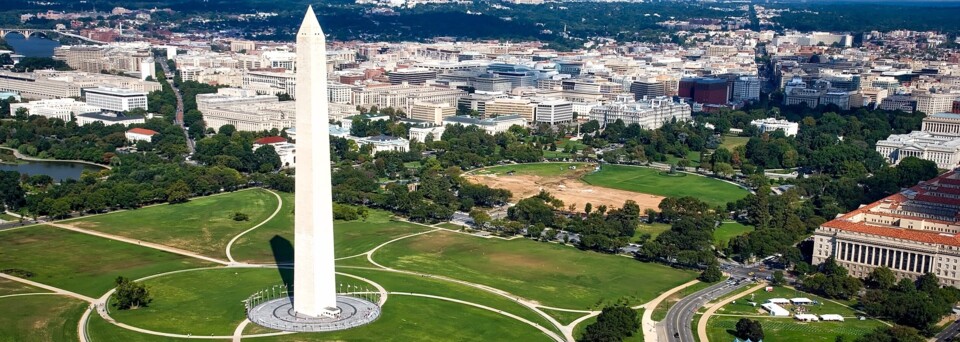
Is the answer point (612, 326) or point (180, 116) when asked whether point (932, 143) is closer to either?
point (612, 326)

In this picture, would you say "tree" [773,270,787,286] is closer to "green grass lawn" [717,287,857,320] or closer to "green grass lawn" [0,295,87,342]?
"green grass lawn" [717,287,857,320]

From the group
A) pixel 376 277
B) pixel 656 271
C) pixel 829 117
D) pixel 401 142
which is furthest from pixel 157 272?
pixel 829 117

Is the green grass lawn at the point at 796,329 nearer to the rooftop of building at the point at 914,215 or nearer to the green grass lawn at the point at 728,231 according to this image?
the rooftop of building at the point at 914,215

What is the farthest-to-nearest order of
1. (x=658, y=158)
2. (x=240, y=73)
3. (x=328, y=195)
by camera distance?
(x=240, y=73) → (x=658, y=158) → (x=328, y=195)

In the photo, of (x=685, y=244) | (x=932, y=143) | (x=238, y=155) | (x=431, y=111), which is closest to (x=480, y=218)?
(x=685, y=244)

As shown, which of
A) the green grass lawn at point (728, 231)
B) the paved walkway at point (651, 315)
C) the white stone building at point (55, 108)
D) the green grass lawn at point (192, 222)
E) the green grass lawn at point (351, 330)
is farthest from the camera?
the white stone building at point (55, 108)

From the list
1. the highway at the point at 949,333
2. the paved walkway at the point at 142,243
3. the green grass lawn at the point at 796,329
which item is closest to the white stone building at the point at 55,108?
the paved walkway at the point at 142,243

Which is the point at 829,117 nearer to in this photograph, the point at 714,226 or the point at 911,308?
the point at 714,226

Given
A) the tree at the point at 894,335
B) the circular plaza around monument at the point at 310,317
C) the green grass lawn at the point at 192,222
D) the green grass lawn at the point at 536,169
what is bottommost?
the green grass lawn at the point at 192,222
